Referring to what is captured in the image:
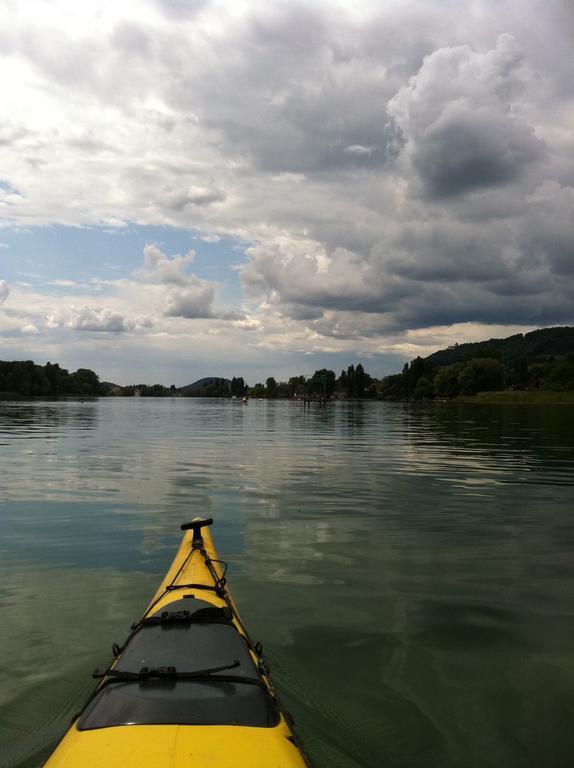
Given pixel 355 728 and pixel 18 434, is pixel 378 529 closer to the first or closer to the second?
pixel 355 728

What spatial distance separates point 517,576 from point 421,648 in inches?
175

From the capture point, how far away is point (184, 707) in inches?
205

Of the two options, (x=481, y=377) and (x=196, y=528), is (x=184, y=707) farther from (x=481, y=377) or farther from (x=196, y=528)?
(x=481, y=377)

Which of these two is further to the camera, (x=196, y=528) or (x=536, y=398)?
(x=536, y=398)

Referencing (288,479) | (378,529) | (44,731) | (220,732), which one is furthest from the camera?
(288,479)

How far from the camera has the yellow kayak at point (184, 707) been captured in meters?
4.57

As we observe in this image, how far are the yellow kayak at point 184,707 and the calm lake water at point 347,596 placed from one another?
1382 millimetres

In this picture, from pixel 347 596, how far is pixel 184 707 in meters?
6.28

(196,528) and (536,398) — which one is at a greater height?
(196,528)

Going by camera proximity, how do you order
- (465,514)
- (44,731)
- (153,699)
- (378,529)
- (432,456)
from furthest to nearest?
(432,456) → (465,514) → (378,529) → (44,731) → (153,699)

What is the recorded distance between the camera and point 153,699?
17.5 feet

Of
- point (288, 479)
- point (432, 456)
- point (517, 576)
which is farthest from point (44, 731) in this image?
point (432, 456)

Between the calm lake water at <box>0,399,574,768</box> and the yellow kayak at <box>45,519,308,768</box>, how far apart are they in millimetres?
1382

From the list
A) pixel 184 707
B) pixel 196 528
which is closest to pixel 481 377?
pixel 196 528
